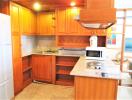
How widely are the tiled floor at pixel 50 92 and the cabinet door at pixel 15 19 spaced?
57.3 inches

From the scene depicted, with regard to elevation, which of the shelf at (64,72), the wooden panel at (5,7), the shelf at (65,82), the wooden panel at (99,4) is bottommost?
the shelf at (65,82)

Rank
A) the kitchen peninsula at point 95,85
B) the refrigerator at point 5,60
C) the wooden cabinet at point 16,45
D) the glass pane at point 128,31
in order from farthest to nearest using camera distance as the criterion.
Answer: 1. the glass pane at point 128,31
2. the wooden cabinet at point 16,45
3. the refrigerator at point 5,60
4. the kitchen peninsula at point 95,85

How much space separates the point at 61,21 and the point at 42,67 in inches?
54.7

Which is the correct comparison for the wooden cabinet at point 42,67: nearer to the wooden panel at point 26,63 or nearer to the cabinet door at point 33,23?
the wooden panel at point 26,63

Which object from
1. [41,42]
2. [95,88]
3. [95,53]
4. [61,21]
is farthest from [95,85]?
[41,42]

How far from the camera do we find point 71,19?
12.5 ft

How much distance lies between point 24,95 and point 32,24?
1904 millimetres

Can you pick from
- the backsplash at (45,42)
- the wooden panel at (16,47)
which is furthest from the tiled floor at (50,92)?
the backsplash at (45,42)

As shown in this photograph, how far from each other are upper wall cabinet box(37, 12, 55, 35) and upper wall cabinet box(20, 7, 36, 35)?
6.3 inches

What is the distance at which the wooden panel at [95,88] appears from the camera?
78.4 inches

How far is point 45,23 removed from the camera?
4.12 meters

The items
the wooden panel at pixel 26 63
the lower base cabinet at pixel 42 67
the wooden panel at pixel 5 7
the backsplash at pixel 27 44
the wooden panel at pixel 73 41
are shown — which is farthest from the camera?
the wooden panel at pixel 73 41

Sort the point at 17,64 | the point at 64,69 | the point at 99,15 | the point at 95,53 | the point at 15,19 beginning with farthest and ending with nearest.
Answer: the point at 64,69
the point at 95,53
the point at 17,64
the point at 15,19
the point at 99,15

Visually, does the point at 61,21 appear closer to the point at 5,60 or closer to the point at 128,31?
the point at 5,60
